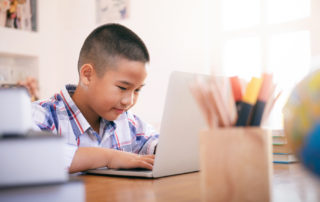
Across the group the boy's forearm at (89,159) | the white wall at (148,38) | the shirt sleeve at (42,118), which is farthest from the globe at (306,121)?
the white wall at (148,38)

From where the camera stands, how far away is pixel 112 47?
1333 mm

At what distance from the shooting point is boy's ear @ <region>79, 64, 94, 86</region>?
138cm

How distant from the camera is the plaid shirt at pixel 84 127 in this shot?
1186 millimetres

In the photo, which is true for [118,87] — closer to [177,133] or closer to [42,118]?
[42,118]

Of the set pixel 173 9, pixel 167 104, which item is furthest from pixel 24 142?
pixel 173 9

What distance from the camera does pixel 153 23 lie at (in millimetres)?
3445

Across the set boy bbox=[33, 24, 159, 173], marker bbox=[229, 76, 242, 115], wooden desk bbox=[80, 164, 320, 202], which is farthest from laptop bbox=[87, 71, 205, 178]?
boy bbox=[33, 24, 159, 173]

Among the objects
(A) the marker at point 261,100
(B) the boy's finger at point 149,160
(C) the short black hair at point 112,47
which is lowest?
(B) the boy's finger at point 149,160

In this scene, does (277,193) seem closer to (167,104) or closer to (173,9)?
(167,104)

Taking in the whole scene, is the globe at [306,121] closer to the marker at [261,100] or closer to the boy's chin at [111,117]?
the marker at [261,100]

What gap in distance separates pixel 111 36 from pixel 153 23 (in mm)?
2173

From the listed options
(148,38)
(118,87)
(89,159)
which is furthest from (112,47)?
(148,38)

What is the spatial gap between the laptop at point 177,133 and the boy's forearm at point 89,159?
40 millimetres

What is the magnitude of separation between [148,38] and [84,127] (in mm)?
2329
